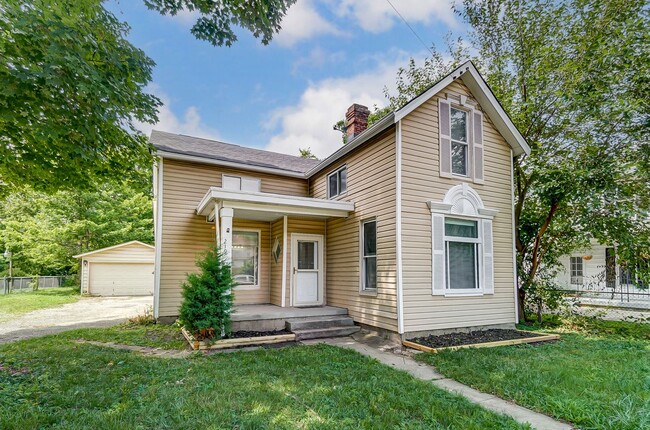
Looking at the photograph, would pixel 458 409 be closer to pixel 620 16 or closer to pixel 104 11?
pixel 104 11

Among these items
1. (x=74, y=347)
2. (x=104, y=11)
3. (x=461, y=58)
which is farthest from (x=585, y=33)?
(x=74, y=347)

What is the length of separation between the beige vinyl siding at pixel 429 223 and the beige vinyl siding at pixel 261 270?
4.52 m

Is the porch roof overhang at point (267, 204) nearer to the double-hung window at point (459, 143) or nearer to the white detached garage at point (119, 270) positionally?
the double-hung window at point (459, 143)

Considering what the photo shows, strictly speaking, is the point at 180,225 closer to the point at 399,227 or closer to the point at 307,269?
the point at 307,269

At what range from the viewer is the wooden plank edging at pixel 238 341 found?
612 centimetres

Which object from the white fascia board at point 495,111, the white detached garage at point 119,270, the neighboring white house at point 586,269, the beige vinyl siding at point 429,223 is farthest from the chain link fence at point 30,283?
the neighboring white house at point 586,269

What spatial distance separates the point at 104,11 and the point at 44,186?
409cm

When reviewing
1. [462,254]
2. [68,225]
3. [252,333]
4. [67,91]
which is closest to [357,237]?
[462,254]

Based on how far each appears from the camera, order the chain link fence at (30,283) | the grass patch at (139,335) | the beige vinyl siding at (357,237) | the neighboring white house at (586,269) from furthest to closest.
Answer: the chain link fence at (30,283), the neighboring white house at (586,269), the beige vinyl siding at (357,237), the grass patch at (139,335)

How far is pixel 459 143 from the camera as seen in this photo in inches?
314

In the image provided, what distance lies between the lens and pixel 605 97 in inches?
305

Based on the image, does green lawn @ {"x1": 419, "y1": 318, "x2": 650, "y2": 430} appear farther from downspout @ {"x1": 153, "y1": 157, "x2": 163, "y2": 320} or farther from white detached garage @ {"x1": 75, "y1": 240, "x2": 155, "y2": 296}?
white detached garage @ {"x1": 75, "y1": 240, "x2": 155, "y2": 296}

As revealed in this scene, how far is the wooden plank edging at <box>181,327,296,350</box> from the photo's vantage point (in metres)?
6.12

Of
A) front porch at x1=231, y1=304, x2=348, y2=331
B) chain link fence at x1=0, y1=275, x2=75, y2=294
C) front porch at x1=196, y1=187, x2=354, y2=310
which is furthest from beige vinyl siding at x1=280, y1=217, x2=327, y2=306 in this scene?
chain link fence at x1=0, y1=275, x2=75, y2=294
